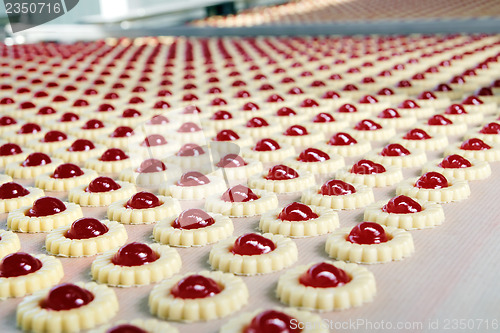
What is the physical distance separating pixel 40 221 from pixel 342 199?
907 millimetres

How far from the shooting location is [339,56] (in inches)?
238

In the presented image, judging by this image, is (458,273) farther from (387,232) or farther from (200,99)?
(200,99)

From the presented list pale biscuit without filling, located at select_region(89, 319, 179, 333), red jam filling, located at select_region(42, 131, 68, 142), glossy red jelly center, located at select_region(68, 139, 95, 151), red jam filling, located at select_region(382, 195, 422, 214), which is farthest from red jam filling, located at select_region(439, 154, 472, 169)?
red jam filling, located at select_region(42, 131, 68, 142)

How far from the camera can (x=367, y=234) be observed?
66.6 inches

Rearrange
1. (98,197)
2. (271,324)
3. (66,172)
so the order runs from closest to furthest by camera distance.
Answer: (271,324), (98,197), (66,172)

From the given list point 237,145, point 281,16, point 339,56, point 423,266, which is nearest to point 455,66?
point 339,56

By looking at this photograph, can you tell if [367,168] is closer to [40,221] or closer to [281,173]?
[281,173]

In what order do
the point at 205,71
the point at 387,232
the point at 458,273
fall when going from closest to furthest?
the point at 458,273, the point at 387,232, the point at 205,71

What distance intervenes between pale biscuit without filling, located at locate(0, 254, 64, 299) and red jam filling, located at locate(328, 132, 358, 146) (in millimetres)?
1496

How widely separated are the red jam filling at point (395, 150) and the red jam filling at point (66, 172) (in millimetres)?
1157

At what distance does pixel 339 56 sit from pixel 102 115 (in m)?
2.92

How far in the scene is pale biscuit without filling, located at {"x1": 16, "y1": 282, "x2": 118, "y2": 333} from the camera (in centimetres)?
132

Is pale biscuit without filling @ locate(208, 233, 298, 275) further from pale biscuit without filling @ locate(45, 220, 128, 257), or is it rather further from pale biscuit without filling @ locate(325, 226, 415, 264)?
pale biscuit without filling @ locate(45, 220, 128, 257)

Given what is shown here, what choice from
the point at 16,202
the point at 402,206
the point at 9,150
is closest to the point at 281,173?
the point at 402,206
